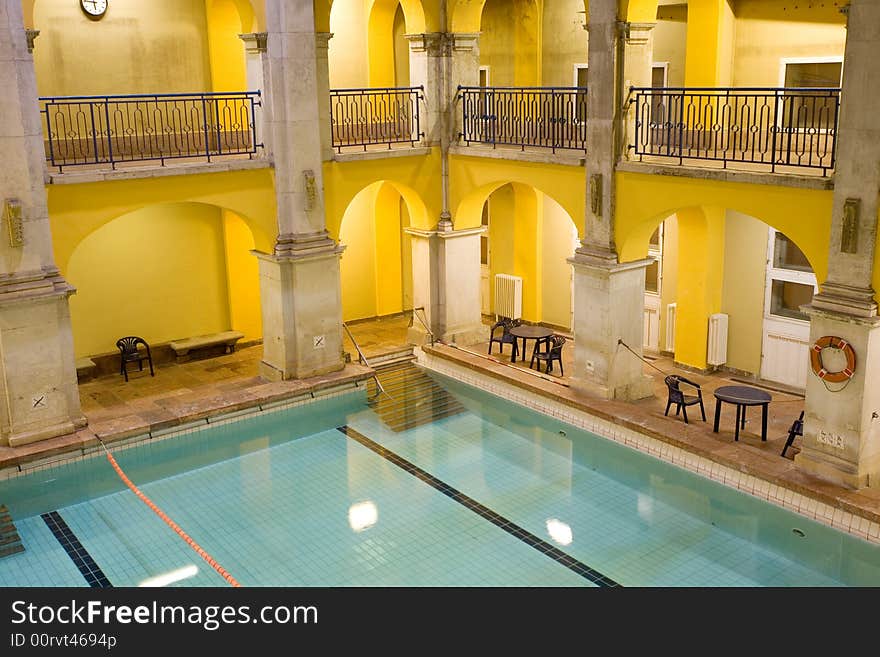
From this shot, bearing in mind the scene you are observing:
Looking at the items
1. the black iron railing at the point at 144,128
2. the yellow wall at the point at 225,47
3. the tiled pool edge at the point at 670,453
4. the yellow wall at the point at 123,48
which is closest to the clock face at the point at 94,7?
the yellow wall at the point at 123,48

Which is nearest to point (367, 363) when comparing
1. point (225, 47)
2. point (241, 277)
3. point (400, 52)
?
point (241, 277)

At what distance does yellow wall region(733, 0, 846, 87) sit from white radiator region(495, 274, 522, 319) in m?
6.37

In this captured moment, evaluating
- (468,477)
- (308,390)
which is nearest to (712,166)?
(468,477)

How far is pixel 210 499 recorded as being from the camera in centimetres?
1369

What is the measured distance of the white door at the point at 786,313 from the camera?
16172 mm

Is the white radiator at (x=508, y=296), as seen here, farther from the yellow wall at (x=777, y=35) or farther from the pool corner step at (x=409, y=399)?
the yellow wall at (x=777, y=35)

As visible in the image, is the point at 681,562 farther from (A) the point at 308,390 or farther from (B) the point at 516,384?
(A) the point at 308,390

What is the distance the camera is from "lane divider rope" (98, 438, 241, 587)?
1140 centimetres

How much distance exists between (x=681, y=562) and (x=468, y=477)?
3600 mm

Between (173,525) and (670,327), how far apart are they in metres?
9.86

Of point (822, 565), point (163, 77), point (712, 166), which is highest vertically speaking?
point (163, 77)

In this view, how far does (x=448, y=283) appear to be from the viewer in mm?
19234

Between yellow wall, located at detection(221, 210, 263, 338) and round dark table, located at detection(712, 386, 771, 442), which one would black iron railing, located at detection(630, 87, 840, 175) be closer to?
round dark table, located at detection(712, 386, 771, 442)

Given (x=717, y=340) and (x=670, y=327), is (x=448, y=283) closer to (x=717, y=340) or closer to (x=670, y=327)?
(x=670, y=327)
